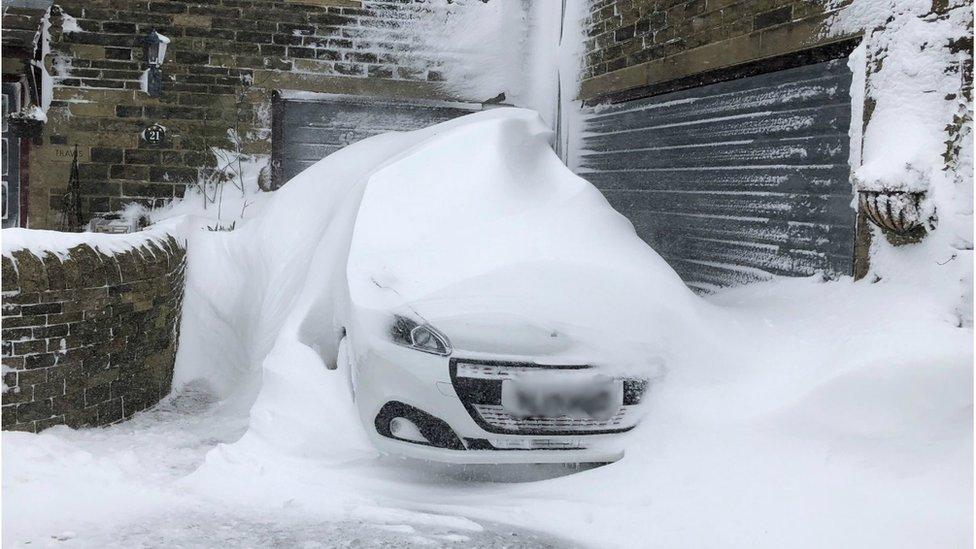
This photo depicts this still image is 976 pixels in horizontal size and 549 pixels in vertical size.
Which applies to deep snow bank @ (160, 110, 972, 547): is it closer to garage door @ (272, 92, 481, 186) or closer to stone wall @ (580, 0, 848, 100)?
stone wall @ (580, 0, 848, 100)

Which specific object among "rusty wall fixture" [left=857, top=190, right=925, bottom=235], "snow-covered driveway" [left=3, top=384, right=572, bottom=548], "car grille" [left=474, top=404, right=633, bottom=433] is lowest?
"snow-covered driveway" [left=3, top=384, right=572, bottom=548]

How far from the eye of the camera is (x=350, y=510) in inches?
140

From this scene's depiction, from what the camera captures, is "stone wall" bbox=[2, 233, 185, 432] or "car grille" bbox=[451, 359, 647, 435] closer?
"car grille" bbox=[451, 359, 647, 435]

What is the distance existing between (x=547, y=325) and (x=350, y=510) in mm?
1125


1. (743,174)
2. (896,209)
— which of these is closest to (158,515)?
(896,209)

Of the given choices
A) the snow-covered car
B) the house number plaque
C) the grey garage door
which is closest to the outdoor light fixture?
the house number plaque

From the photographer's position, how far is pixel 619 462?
12.5 feet

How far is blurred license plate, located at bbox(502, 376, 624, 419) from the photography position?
146 inches

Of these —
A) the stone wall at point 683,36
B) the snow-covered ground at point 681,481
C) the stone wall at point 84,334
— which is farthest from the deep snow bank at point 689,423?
the stone wall at point 683,36

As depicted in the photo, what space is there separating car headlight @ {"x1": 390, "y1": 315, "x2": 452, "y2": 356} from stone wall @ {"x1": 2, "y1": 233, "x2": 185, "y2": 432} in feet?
6.56

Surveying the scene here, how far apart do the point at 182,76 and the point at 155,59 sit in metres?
0.39

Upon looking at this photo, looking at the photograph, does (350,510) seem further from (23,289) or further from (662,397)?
(23,289)

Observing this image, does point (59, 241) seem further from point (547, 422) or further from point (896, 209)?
point (896, 209)

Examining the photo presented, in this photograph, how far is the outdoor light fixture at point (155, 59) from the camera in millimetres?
9680
